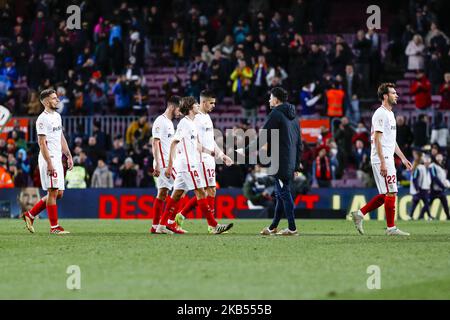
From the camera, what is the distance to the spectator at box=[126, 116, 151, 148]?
3322 cm

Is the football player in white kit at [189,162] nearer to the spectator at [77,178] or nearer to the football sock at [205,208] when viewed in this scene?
the football sock at [205,208]

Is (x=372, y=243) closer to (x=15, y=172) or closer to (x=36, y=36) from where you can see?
(x=15, y=172)

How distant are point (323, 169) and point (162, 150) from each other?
11876 millimetres

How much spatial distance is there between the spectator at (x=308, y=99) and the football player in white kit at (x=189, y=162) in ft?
47.2

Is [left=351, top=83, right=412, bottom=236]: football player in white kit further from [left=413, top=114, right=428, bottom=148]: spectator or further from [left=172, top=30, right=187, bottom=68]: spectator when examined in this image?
[left=172, top=30, right=187, bottom=68]: spectator

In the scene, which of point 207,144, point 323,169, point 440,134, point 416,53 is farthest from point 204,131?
point 416,53

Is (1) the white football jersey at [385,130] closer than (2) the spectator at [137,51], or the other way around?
(1) the white football jersey at [385,130]

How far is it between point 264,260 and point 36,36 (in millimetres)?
27910

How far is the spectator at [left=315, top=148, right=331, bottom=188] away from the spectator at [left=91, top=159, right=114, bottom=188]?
20.6 ft

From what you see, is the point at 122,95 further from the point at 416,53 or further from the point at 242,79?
the point at 416,53

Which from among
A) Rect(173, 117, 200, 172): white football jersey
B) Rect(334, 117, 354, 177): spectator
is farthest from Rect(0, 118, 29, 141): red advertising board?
Rect(173, 117, 200, 172): white football jersey

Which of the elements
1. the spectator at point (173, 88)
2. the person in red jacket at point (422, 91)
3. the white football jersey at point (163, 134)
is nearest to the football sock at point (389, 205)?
the white football jersey at point (163, 134)

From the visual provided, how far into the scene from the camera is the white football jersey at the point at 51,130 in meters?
18.0

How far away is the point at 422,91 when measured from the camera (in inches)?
1251
